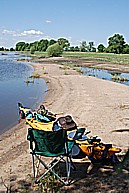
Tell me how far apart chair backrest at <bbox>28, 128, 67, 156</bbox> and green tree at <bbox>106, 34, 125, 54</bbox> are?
86391mm

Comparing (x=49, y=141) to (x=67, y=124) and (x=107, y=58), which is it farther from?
(x=107, y=58)

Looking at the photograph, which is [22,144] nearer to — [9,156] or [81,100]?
[9,156]

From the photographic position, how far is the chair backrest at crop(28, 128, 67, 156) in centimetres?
392

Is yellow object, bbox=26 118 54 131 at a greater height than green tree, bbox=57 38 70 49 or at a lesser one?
lesser

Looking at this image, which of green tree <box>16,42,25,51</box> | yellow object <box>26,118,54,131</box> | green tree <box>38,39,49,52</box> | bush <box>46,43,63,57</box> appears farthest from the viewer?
green tree <box>16,42,25,51</box>

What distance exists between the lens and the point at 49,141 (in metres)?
3.94

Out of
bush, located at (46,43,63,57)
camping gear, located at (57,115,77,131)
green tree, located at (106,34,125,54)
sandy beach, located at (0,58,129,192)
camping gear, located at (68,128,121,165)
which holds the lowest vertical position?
sandy beach, located at (0,58,129,192)

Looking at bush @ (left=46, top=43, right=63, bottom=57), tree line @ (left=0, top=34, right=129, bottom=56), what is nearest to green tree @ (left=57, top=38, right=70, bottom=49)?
tree line @ (left=0, top=34, right=129, bottom=56)

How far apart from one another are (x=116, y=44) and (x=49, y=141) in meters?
90.4

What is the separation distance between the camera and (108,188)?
160 inches

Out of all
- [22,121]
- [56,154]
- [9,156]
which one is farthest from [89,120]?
[56,154]

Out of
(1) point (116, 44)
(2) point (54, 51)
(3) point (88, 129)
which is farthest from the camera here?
(1) point (116, 44)

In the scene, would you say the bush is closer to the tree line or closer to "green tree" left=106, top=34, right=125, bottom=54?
the tree line

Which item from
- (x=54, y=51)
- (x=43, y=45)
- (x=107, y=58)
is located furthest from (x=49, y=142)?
(x=43, y=45)
